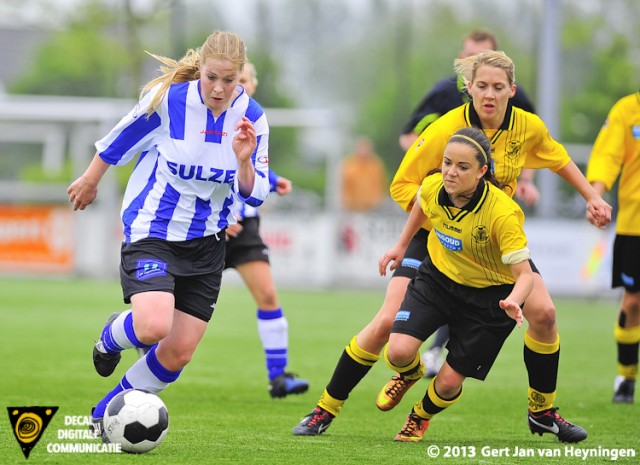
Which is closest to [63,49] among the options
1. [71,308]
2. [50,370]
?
[71,308]

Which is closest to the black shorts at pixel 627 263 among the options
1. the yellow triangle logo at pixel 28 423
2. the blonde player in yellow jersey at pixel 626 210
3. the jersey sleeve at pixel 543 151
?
the blonde player in yellow jersey at pixel 626 210

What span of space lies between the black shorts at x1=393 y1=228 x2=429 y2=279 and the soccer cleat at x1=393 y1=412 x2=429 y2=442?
72 centimetres

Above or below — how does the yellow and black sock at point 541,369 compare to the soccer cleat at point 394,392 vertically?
above

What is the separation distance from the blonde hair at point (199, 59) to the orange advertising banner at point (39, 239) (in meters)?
13.6

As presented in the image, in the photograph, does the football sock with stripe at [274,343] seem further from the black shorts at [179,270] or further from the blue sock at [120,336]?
the blue sock at [120,336]

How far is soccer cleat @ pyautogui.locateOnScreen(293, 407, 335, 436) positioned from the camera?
562 centimetres

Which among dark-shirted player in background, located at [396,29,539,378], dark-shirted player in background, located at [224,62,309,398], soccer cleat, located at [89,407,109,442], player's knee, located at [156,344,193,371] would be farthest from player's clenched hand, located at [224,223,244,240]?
soccer cleat, located at [89,407,109,442]

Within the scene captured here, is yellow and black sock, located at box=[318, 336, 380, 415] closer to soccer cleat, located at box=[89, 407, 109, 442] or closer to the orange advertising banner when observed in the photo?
soccer cleat, located at box=[89, 407, 109, 442]

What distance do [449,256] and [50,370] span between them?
3.74 meters

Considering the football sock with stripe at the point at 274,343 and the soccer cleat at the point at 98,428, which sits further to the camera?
the football sock with stripe at the point at 274,343

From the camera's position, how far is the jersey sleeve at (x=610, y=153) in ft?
23.8

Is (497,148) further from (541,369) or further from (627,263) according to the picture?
(627,263)

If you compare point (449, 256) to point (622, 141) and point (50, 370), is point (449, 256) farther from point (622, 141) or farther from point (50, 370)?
point (50, 370)

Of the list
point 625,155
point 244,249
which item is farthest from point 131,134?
point 625,155
